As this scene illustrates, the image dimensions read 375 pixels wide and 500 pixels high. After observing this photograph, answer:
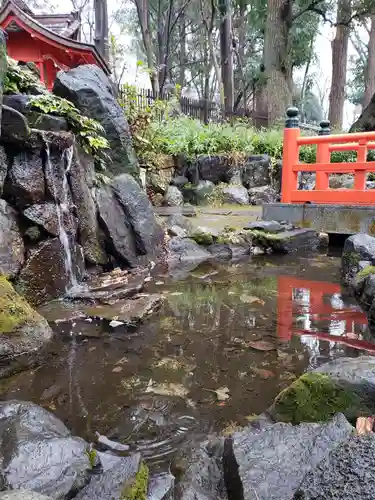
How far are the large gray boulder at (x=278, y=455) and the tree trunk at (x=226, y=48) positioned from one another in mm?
18188

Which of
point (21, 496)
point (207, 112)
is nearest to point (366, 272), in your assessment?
point (21, 496)

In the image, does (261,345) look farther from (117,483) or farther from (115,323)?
(117,483)

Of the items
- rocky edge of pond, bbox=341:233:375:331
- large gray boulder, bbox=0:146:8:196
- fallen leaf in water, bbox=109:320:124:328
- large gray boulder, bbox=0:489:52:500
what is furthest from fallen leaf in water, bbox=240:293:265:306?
large gray boulder, bbox=0:489:52:500

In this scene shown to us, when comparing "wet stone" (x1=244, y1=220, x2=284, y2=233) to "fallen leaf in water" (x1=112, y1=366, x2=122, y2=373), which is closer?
"fallen leaf in water" (x1=112, y1=366, x2=122, y2=373)

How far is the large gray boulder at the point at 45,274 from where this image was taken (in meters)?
4.57

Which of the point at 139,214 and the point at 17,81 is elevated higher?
the point at 17,81

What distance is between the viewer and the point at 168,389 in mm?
2814

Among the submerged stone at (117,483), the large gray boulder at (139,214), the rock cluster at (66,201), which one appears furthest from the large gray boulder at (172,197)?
the submerged stone at (117,483)

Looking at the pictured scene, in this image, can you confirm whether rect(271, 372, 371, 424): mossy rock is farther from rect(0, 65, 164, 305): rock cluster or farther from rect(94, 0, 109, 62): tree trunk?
rect(94, 0, 109, 62): tree trunk

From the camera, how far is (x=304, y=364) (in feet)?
10.4

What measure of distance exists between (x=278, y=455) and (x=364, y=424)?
49 centimetres

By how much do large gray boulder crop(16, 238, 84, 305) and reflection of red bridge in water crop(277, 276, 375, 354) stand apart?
8.51 feet

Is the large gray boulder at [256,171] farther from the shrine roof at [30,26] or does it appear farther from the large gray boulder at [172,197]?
the shrine roof at [30,26]

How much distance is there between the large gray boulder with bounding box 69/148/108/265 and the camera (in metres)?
5.69
